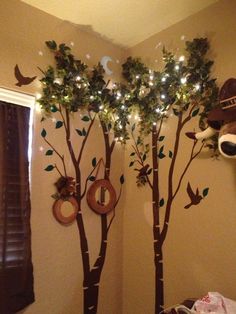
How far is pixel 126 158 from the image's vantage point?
233cm

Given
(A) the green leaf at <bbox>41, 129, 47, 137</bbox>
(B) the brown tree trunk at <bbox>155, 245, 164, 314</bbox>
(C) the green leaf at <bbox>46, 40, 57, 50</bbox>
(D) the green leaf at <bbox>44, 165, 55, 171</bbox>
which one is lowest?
(B) the brown tree trunk at <bbox>155, 245, 164, 314</bbox>

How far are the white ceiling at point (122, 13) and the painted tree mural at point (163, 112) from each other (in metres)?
0.25

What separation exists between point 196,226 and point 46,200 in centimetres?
98

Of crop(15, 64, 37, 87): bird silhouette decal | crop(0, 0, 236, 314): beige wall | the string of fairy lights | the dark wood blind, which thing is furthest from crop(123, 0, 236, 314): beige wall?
crop(15, 64, 37, 87): bird silhouette decal

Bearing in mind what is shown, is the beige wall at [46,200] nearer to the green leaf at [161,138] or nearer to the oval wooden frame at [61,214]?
the oval wooden frame at [61,214]

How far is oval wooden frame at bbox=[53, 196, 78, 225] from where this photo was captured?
189 centimetres

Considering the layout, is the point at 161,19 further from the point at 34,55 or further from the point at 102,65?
the point at 34,55

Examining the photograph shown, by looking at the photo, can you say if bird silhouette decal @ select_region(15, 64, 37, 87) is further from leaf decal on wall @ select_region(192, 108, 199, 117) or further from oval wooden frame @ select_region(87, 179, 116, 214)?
leaf decal on wall @ select_region(192, 108, 199, 117)

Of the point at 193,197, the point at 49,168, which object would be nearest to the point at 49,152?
the point at 49,168

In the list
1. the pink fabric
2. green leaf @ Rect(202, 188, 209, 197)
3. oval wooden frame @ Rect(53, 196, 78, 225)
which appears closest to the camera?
the pink fabric

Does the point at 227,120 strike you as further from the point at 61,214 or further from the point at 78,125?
the point at 61,214

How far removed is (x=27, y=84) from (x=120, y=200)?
1111mm

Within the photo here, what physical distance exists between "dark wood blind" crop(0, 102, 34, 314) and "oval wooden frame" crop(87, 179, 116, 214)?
47cm

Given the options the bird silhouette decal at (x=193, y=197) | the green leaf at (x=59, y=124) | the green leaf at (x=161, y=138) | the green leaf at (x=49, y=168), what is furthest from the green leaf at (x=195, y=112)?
the green leaf at (x=49, y=168)
